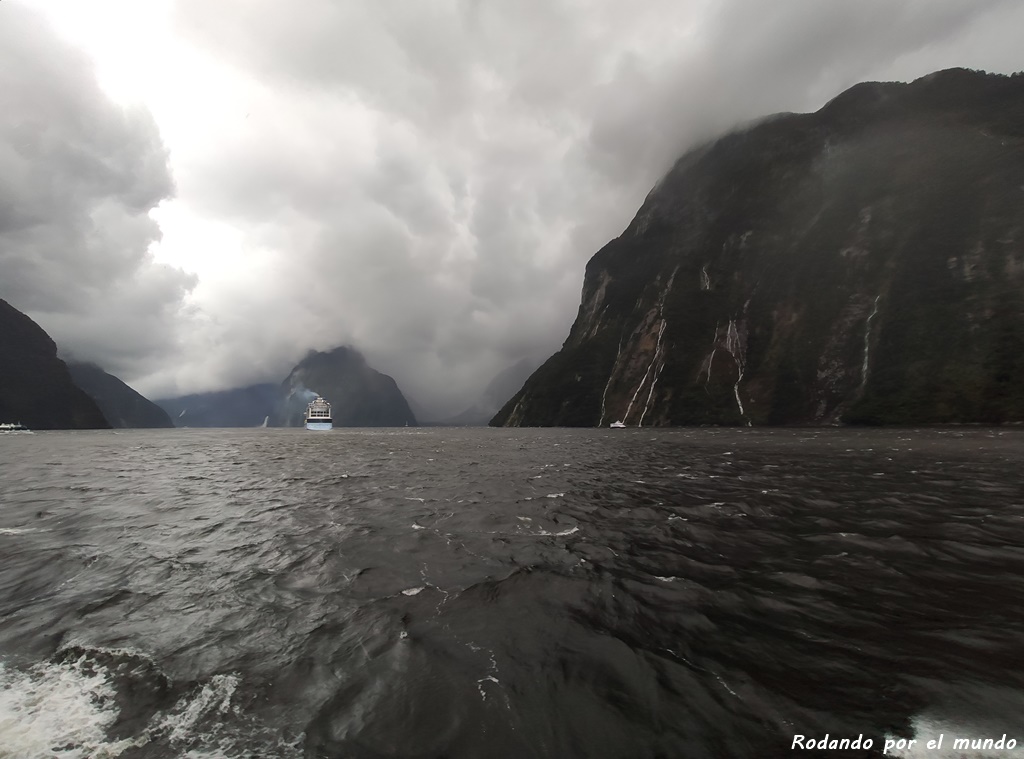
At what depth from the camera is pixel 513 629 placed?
38.1 feet

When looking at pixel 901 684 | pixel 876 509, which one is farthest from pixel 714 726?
pixel 876 509

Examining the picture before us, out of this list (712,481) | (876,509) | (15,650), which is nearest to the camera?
(15,650)

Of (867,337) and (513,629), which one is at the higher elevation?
(867,337)

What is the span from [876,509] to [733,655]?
779 inches

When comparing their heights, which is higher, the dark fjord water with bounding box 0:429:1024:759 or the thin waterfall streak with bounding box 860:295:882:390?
the thin waterfall streak with bounding box 860:295:882:390

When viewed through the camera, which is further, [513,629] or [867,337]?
[867,337]

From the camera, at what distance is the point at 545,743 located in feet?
24.3

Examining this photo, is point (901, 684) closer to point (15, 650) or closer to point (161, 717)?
point (161, 717)

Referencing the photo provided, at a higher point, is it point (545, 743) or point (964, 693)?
point (964, 693)

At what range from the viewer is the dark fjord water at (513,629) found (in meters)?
7.62

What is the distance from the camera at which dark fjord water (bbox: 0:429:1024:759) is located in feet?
25.0

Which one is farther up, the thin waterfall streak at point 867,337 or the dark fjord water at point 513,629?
the thin waterfall streak at point 867,337

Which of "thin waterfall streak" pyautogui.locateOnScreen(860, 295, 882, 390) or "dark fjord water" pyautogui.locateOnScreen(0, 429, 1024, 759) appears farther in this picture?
"thin waterfall streak" pyautogui.locateOnScreen(860, 295, 882, 390)

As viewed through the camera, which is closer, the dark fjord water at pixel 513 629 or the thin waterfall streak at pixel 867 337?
the dark fjord water at pixel 513 629
